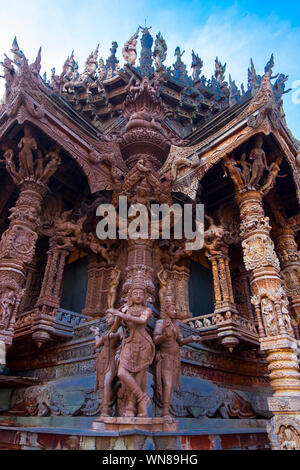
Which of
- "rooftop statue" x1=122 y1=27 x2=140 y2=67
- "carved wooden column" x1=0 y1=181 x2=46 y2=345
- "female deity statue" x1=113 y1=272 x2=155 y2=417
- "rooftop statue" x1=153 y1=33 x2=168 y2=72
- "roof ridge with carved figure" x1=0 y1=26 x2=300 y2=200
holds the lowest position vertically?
"female deity statue" x1=113 y1=272 x2=155 y2=417

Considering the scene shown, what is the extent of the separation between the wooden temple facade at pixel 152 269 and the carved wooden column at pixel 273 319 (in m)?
0.03

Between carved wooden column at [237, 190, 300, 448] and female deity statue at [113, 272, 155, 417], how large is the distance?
8.70 feet

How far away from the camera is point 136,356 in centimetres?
471

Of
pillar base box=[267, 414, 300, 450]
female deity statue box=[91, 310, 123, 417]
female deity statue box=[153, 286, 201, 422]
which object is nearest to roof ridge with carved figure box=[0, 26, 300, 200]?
female deity statue box=[153, 286, 201, 422]

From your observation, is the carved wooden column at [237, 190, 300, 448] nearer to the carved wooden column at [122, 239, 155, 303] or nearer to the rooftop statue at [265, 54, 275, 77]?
the carved wooden column at [122, 239, 155, 303]

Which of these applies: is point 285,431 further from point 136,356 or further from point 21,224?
point 21,224

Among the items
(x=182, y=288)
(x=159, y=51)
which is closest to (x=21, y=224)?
(x=182, y=288)

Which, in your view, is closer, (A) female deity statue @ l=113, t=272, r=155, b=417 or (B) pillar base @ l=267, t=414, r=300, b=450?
(A) female deity statue @ l=113, t=272, r=155, b=417

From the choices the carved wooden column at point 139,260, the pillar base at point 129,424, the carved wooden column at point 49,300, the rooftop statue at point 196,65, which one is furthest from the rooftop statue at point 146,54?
the pillar base at point 129,424

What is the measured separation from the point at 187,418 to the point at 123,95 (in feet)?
49.3

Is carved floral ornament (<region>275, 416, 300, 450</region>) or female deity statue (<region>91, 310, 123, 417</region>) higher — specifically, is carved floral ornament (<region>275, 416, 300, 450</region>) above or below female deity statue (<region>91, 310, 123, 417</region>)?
below

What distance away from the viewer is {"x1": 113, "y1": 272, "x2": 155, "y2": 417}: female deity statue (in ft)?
14.6

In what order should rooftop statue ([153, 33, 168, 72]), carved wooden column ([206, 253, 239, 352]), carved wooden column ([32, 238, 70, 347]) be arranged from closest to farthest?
carved wooden column ([32, 238, 70, 347]) → carved wooden column ([206, 253, 239, 352]) → rooftop statue ([153, 33, 168, 72])

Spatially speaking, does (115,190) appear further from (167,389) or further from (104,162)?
(167,389)
